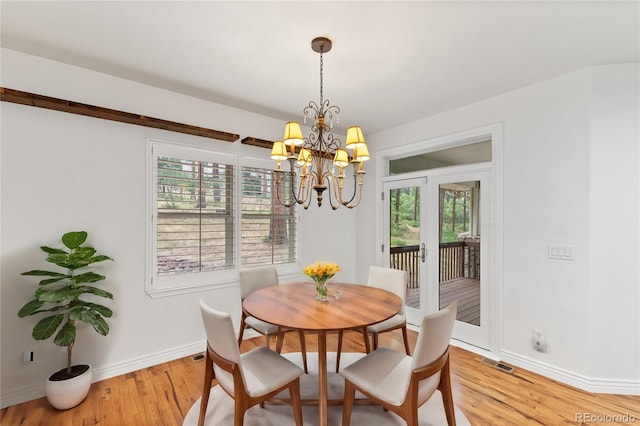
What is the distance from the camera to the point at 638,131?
8.09 ft

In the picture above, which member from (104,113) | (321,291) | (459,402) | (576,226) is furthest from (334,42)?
(459,402)

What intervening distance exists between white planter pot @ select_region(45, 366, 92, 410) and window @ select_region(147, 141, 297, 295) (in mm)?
853

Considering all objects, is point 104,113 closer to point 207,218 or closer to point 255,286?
point 207,218

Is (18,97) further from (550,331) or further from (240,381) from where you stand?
(550,331)

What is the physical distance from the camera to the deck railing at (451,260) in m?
3.35

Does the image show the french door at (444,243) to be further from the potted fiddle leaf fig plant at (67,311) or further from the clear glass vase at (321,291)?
the potted fiddle leaf fig plant at (67,311)

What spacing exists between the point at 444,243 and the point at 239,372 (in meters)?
2.86

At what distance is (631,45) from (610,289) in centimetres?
194

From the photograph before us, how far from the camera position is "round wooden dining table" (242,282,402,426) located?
180 cm

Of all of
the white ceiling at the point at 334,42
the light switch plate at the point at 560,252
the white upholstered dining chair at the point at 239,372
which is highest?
the white ceiling at the point at 334,42

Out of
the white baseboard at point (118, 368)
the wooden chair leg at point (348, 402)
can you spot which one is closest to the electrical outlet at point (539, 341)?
the wooden chair leg at point (348, 402)

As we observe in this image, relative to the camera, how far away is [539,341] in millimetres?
2762

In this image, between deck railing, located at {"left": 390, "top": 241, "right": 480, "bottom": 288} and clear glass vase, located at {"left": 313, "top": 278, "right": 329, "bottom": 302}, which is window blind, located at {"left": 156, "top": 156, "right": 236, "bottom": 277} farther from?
deck railing, located at {"left": 390, "top": 241, "right": 480, "bottom": 288}

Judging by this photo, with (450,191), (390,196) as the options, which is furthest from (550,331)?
(390,196)
